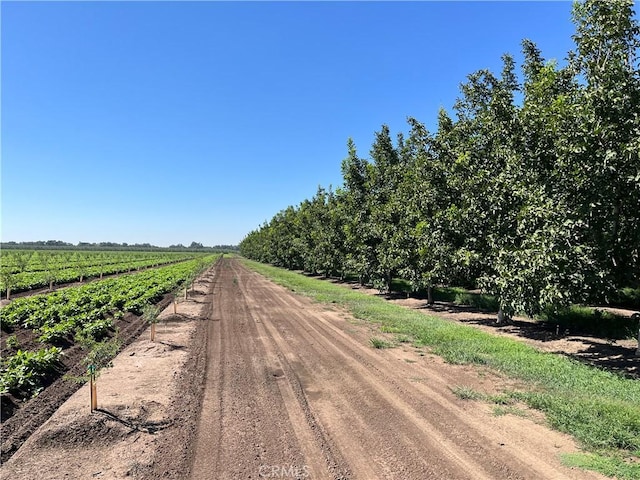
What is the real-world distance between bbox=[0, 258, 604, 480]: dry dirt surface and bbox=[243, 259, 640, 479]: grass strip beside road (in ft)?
1.28

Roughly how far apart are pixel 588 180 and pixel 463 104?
39.3 feet

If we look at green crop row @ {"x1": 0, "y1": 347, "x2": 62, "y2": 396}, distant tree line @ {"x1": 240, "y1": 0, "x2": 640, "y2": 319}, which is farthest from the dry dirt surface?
distant tree line @ {"x1": 240, "y1": 0, "x2": 640, "y2": 319}

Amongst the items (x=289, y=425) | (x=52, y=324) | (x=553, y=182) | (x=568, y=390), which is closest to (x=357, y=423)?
(x=289, y=425)

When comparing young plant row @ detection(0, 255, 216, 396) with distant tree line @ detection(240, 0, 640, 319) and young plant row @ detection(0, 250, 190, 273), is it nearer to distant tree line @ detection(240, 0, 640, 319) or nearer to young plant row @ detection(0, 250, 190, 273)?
distant tree line @ detection(240, 0, 640, 319)

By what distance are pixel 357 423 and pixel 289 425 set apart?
1156 millimetres

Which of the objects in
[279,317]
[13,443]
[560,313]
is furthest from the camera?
[279,317]

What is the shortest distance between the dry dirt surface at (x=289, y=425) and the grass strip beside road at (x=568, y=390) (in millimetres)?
390

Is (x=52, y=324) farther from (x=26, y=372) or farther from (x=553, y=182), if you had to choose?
(x=553, y=182)

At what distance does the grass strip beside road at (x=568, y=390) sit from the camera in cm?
587

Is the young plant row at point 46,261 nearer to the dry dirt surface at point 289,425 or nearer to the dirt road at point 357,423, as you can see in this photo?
the dry dirt surface at point 289,425

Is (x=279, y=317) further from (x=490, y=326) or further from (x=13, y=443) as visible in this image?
(x=13, y=443)

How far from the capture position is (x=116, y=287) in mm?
25156

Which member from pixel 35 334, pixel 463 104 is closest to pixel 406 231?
pixel 463 104

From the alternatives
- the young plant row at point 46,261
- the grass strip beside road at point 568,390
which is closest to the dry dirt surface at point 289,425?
the grass strip beside road at point 568,390
